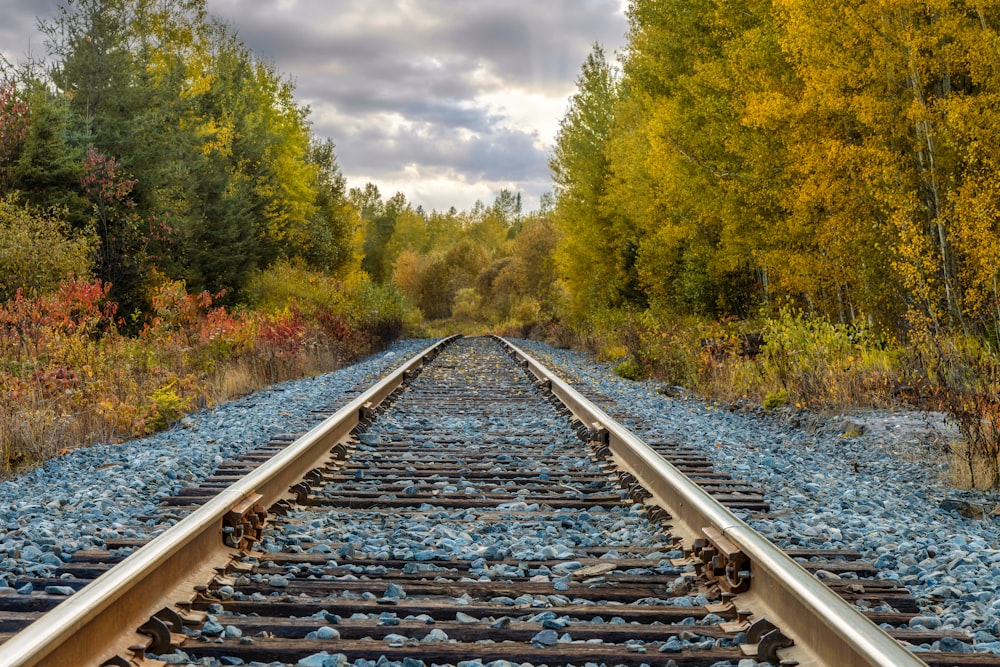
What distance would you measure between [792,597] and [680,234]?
14.1 m

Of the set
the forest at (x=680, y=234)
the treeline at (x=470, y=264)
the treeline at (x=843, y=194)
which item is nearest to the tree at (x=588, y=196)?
the forest at (x=680, y=234)

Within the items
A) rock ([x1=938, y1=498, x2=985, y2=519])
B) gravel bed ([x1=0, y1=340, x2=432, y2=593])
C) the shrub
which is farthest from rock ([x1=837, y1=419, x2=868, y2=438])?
the shrub

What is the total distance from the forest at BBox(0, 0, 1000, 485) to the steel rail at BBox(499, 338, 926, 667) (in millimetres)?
2580

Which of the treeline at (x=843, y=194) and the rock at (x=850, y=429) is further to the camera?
the treeline at (x=843, y=194)

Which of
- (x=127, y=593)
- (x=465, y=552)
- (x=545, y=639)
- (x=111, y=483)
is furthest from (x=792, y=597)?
(x=111, y=483)

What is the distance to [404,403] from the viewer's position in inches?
362

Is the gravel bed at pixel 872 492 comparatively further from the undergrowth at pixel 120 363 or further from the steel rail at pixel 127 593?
the undergrowth at pixel 120 363

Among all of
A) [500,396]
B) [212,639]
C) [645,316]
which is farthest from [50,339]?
[645,316]

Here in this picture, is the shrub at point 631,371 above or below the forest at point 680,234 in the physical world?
below

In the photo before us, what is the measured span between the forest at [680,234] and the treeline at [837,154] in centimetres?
4

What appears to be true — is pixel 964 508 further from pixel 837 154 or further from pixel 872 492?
pixel 837 154

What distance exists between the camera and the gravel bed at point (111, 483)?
3520 millimetres

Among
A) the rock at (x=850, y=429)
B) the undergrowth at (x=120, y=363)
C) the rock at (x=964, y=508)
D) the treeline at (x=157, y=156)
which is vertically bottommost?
the rock at (x=964, y=508)

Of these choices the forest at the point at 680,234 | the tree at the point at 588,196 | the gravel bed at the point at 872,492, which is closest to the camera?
the gravel bed at the point at 872,492
